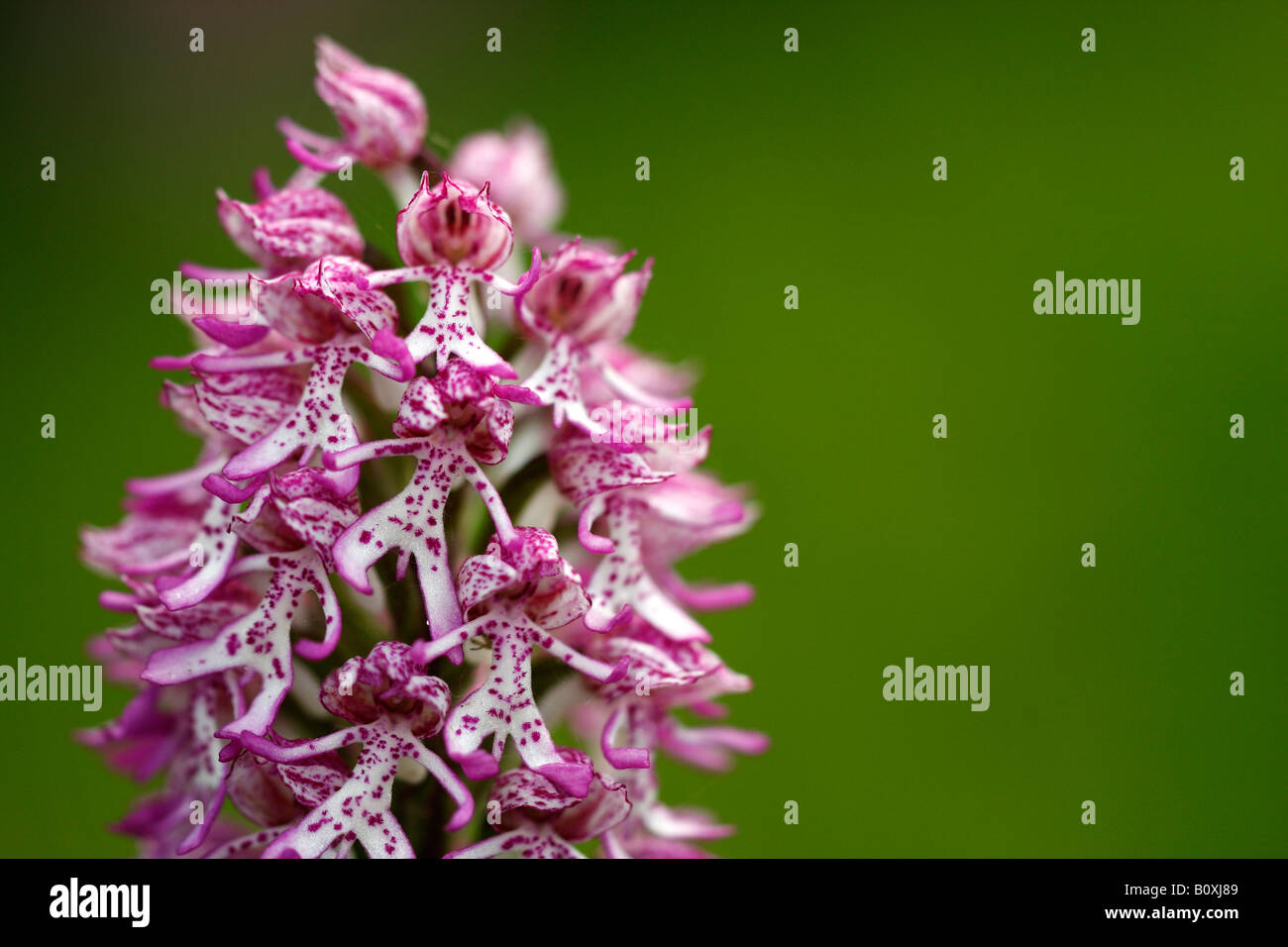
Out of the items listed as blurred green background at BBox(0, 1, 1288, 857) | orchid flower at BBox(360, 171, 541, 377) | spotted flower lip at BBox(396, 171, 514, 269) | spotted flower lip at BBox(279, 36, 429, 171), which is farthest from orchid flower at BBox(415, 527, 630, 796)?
blurred green background at BBox(0, 1, 1288, 857)

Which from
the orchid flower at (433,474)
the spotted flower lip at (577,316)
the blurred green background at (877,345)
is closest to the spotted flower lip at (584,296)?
the spotted flower lip at (577,316)

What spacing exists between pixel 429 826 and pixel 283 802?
0.14m

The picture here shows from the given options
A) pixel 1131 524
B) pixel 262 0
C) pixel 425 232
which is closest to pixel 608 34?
pixel 262 0

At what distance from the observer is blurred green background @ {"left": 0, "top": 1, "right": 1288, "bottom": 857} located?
2.64 metres

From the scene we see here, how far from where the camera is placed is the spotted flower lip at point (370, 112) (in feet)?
4.16

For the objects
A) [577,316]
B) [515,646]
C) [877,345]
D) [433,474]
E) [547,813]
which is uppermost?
[877,345]

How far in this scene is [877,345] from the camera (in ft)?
10.1

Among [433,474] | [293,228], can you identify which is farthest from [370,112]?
[433,474]

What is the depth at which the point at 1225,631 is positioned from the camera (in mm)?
2727

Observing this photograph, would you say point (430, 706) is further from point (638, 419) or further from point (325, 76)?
point (325, 76)

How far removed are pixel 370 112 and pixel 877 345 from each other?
2.00 meters

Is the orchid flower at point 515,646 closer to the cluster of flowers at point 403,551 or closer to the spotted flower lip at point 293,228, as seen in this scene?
the cluster of flowers at point 403,551

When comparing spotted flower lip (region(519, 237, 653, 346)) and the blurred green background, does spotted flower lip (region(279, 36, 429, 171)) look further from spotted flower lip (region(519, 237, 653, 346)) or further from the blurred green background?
the blurred green background

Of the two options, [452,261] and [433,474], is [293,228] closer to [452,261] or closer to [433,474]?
[452,261]
